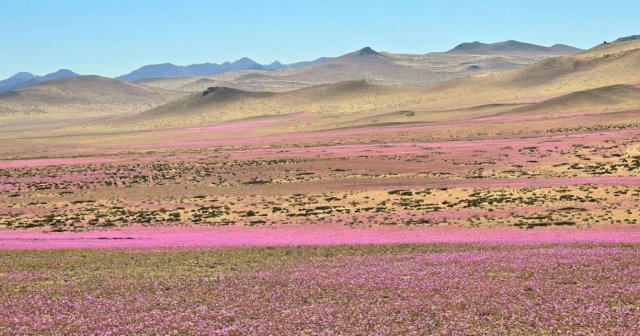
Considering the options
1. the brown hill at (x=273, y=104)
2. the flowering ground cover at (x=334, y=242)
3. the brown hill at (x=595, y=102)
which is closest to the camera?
the flowering ground cover at (x=334, y=242)

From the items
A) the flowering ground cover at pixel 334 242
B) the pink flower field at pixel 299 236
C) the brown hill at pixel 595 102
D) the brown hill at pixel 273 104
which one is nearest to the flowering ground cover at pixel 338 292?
the flowering ground cover at pixel 334 242

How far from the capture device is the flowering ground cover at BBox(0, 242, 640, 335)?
13758mm

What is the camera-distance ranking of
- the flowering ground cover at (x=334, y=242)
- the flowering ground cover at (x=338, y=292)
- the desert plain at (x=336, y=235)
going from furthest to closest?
the desert plain at (x=336, y=235), the flowering ground cover at (x=334, y=242), the flowering ground cover at (x=338, y=292)

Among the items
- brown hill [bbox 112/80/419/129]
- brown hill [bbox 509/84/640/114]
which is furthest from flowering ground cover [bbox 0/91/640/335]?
brown hill [bbox 112/80/419/129]

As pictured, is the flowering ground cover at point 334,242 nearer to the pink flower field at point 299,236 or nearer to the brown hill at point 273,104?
the pink flower field at point 299,236

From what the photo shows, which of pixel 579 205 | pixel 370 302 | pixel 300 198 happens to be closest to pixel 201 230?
pixel 300 198

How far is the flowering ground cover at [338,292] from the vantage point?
13758 millimetres

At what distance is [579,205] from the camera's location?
34.8 m

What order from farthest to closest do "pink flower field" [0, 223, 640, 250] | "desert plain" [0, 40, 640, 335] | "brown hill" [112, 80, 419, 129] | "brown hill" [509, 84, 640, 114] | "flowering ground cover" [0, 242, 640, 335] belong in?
"brown hill" [112, 80, 419, 129]
"brown hill" [509, 84, 640, 114]
"pink flower field" [0, 223, 640, 250]
"desert plain" [0, 40, 640, 335]
"flowering ground cover" [0, 242, 640, 335]

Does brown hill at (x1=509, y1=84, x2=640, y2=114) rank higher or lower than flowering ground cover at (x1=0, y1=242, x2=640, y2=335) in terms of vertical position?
higher

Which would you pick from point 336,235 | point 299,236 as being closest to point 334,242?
point 336,235

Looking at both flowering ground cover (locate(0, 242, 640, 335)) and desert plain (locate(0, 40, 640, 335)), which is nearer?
flowering ground cover (locate(0, 242, 640, 335))

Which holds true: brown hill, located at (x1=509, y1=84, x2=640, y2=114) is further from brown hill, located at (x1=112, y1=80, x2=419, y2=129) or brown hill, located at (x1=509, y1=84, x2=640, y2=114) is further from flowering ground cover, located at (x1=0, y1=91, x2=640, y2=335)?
brown hill, located at (x1=112, y1=80, x2=419, y2=129)

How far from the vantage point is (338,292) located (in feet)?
54.4
